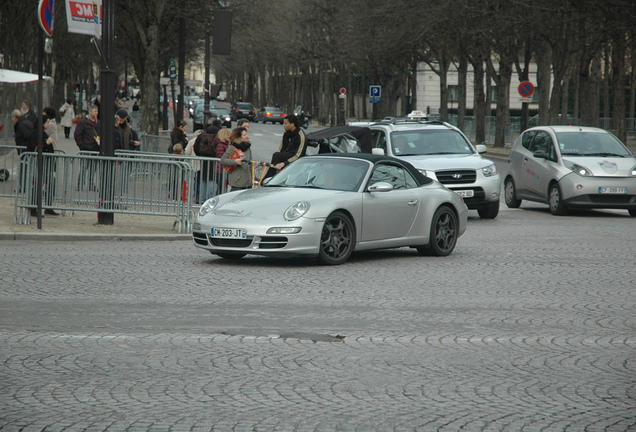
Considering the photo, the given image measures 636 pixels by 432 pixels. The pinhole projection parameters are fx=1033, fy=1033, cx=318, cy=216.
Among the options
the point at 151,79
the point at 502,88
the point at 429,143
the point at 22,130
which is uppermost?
the point at 502,88

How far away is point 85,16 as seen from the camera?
15.8 m

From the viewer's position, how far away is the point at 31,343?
7223 mm

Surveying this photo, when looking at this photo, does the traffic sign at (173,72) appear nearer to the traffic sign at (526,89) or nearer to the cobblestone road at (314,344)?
the traffic sign at (526,89)

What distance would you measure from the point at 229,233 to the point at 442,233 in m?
3.05

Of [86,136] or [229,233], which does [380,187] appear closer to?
[229,233]

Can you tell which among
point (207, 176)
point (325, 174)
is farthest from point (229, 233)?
point (207, 176)

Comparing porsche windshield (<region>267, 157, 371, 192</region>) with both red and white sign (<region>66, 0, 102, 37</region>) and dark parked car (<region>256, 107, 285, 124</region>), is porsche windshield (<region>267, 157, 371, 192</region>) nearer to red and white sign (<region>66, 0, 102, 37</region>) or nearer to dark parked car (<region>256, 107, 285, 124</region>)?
red and white sign (<region>66, 0, 102, 37</region>)

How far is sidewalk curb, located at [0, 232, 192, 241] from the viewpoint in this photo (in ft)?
48.3

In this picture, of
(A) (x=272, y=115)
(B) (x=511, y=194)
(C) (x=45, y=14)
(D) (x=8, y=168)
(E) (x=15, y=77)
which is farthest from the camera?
(A) (x=272, y=115)

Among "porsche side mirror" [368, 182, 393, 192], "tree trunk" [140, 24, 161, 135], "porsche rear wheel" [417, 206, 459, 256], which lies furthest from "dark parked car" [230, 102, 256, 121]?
"porsche side mirror" [368, 182, 393, 192]

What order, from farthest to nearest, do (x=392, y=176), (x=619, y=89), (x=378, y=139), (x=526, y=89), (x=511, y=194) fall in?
1. (x=619, y=89)
2. (x=526, y=89)
3. (x=511, y=194)
4. (x=378, y=139)
5. (x=392, y=176)

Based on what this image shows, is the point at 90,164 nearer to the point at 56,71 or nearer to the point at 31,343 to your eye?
the point at 31,343

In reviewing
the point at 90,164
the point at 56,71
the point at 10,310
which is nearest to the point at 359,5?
the point at 56,71

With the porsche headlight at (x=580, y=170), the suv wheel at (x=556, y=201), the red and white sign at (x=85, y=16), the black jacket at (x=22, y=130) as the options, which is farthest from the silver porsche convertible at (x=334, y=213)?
the black jacket at (x=22, y=130)
